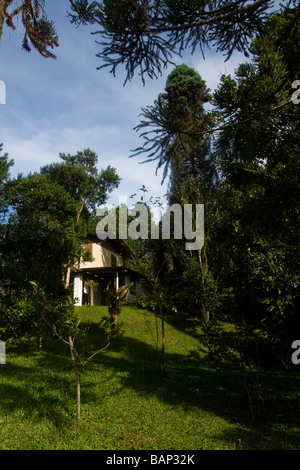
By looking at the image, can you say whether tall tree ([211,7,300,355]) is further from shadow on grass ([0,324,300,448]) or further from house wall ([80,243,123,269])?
house wall ([80,243,123,269])

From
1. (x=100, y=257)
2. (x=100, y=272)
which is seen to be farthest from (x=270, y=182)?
(x=100, y=257)

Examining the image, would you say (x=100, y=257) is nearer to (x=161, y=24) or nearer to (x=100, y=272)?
(x=100, y=272)

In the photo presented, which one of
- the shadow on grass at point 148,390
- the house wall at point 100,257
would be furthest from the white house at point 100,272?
the shadow on grass at point 148,390

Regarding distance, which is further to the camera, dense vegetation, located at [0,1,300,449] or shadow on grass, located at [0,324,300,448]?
shadow on grass, located at [0,324,300,448]

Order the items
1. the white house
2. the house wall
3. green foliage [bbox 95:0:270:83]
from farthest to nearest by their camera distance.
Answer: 1. the house wall
2. the white house
3. green foliage [bbox 95:0:270:83]

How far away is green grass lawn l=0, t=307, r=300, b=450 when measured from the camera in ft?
17.9

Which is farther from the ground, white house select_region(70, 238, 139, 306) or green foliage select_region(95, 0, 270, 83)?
green foliage select_region(95, 0, 270, 83)

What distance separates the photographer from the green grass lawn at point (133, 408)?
17.9ft

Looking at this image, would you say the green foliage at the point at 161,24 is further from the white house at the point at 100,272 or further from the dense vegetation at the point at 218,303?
the white house at the point at 100,272

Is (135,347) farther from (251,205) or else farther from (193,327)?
(251,205)

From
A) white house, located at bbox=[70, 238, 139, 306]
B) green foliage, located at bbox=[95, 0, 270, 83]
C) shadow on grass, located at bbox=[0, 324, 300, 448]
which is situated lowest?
shadow on grass, located at bbox=[0, 324, 300, 448]

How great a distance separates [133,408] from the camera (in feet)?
23.2

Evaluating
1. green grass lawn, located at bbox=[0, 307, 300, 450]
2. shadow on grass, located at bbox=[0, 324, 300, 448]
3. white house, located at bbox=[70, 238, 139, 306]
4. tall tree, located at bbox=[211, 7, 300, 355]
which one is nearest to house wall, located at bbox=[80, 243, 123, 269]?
white house, located at bbox=[70, 238, 139, 306]
